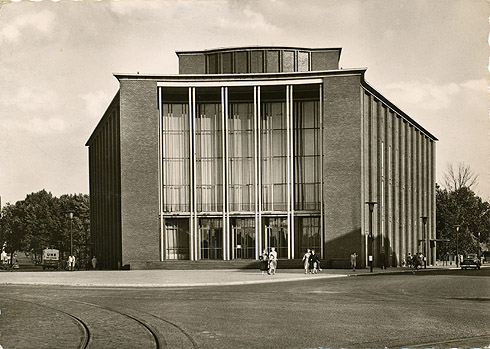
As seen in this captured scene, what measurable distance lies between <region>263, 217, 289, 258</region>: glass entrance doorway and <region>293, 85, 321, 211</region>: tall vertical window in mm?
1658

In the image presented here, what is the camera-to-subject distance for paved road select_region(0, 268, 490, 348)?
37.4 feet

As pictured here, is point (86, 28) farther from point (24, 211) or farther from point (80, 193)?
point (80, 193)

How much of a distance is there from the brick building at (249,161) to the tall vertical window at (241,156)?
79mm

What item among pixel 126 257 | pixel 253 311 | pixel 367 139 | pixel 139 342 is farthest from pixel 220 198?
pixel 139 342

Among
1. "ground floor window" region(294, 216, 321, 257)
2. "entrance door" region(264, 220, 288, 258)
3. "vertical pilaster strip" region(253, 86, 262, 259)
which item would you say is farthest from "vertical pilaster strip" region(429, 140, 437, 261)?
"vertical pilaster strip" region(253, 86, 262, 259)

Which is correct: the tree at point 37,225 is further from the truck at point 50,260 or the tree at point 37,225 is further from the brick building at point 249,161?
the brick building at point 249,161

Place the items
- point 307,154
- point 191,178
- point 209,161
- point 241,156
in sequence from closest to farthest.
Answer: point 191,178 → point 307,154 → point 241,156 → point 209,161

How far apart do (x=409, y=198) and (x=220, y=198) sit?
23.2m

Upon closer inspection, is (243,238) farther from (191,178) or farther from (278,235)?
(191,178)

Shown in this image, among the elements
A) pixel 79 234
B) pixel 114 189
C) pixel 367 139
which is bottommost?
pixel 79 234

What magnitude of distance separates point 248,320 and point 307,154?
38.9m

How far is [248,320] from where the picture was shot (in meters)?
14.1

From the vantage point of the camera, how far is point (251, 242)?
5228 centimetres

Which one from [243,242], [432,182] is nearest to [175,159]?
[243,242]
